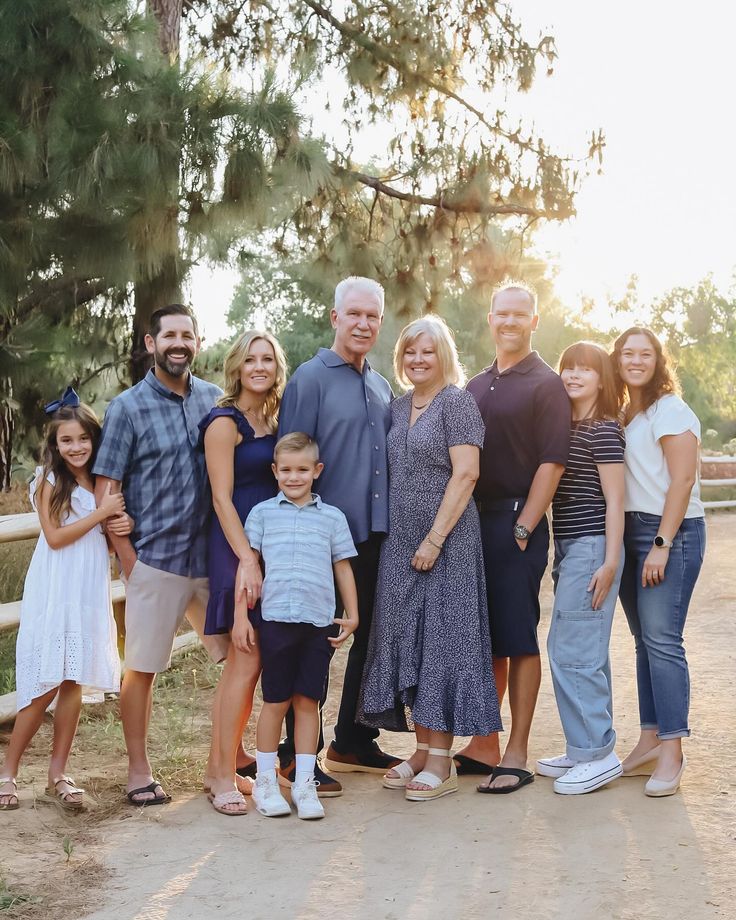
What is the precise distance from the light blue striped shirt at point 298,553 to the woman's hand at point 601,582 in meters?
0.97

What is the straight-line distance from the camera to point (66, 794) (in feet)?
13.2

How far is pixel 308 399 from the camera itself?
4266 mm

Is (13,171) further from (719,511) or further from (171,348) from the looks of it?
(719,511)

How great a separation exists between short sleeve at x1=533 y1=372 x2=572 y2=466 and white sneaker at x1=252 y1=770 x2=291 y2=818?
1.67 m

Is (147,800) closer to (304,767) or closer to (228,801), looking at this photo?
(228,801)

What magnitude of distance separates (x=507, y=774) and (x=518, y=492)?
3.81 ft

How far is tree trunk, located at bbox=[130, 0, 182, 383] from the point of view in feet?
22.9

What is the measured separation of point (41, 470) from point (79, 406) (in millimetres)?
314

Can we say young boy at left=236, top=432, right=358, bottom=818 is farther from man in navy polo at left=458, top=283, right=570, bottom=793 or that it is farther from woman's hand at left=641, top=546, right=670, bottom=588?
woman's hand at left=641, top=546, right=670, bottom=588

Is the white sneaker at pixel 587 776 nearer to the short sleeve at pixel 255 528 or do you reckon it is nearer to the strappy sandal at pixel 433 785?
the strappy sandal at pixel 433 785

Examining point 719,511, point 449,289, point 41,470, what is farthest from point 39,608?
point 719,511

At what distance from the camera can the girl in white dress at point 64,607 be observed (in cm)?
408

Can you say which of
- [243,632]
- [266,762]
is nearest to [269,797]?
[266,762]

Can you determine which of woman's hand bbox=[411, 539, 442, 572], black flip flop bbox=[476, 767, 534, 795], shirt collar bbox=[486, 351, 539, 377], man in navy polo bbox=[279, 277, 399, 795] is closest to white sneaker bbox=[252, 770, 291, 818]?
man in navy polo bbox=[279, 277, 399, 795]
